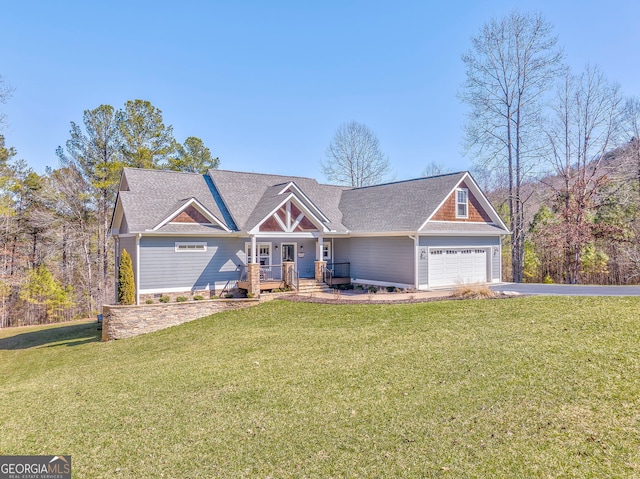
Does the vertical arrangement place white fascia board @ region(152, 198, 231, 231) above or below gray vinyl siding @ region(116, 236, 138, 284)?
above

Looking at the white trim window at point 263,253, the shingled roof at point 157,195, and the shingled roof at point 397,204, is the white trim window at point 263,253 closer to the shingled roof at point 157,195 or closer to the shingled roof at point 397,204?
the shingled roof at point 157,195

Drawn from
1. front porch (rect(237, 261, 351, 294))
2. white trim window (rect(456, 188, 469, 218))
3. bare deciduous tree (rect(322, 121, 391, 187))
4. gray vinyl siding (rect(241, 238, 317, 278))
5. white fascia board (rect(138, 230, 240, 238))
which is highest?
bare deciduous tree (rect(322, 121, 391, 187))

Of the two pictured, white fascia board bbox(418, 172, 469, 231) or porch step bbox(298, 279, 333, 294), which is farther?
porch step bbox(298, 279, 333, 294)

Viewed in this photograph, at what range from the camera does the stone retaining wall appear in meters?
14.4

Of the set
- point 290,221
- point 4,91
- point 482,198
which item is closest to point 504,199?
point 482,198

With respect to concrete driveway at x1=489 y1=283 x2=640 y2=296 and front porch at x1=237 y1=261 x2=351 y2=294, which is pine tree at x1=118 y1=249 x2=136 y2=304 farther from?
concrete driveway at x1=489 y1=283 x2=640 y2=296

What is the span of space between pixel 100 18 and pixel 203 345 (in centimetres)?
1572

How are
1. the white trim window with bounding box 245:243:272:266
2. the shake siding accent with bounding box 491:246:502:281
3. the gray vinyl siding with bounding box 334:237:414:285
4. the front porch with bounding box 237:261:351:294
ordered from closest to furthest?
the front porch with bounding box 237:261:351:294 < the gray vinyl siding with bounding box 334:237:414:285 < the white trim window with bounding box 245:243:272:266 < the shake siding accent with bounding box 491:246:502:281

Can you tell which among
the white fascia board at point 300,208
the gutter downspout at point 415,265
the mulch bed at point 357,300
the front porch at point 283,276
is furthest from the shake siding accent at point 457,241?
the white fascia board at point 300,208

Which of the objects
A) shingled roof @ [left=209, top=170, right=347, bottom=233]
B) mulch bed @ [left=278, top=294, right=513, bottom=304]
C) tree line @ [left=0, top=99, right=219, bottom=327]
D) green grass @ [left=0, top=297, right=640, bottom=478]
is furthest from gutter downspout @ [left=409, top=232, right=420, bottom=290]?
tree line @ [left=0, top=99, right=219, bottom=327]

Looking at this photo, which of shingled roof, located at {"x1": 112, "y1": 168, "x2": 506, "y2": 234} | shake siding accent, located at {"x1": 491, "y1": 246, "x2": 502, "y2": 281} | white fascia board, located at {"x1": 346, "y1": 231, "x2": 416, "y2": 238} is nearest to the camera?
shingled roof, located at {"x1": 112, "y1": 168, "x2": 506, "y2": 234}

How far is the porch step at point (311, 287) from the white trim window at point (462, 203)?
7932mm

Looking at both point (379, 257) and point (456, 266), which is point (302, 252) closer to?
point (379, 257)

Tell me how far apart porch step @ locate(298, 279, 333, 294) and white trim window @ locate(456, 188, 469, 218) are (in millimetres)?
7932
